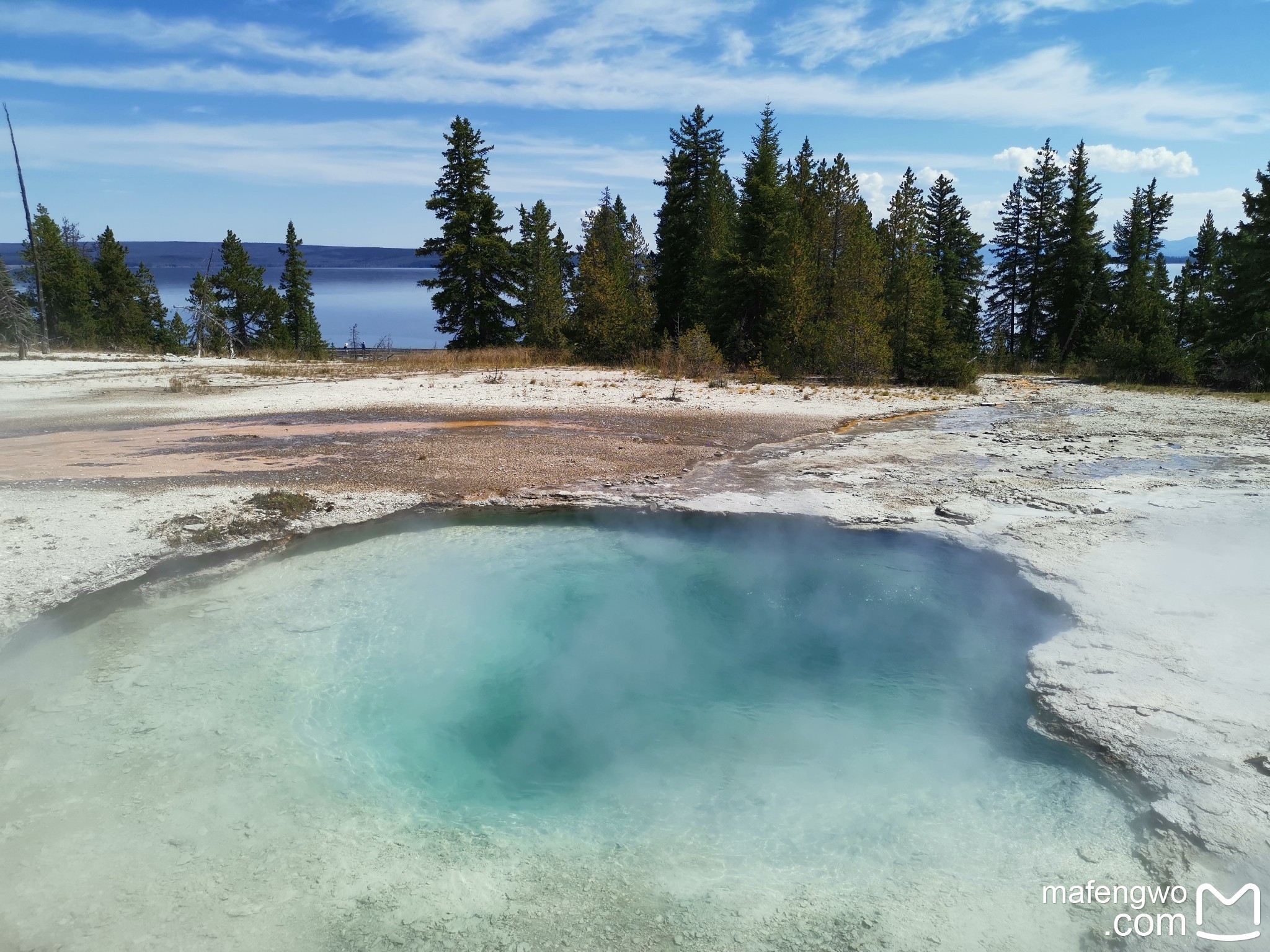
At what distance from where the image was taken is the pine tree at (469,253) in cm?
3155

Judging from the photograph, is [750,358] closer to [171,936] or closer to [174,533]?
[174,533]

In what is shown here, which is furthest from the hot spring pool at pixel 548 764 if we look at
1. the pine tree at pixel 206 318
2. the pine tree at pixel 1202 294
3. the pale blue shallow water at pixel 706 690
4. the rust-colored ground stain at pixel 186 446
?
the pine tree at pixel 206 318

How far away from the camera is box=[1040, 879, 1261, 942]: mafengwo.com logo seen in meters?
3.10

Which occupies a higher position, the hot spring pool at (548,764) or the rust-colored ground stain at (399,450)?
the rust-colored ground stain at (399,450)

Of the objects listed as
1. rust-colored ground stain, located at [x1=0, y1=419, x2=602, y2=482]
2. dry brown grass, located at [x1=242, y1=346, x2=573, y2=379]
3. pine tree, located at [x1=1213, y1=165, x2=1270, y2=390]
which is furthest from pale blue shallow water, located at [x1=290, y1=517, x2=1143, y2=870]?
pine tree, located at [x1=1213, y1=165, x2=1270, y2=390]

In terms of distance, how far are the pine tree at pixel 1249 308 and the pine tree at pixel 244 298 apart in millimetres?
43655

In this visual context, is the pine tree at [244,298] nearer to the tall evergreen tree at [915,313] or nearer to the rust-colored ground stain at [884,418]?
the tall evergreen tree at [915,313]

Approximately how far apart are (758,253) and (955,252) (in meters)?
21.2

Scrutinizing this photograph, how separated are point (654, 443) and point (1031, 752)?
8.08m

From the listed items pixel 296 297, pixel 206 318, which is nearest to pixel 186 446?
pixel 206 318

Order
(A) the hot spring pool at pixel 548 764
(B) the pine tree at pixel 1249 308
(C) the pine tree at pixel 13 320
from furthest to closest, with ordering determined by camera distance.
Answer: (C) the pine tree at pixel 13 320, (B) the pine tree at pixel 1249 308, (A) the hot spring pool at pixel 548 764

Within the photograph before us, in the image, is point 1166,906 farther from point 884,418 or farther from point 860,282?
point 860,282

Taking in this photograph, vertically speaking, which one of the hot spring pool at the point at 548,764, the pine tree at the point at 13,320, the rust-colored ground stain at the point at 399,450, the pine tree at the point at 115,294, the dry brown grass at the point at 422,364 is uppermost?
the pine tree at the point at 115,294

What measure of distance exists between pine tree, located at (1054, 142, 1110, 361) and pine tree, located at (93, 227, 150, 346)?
155 ft
